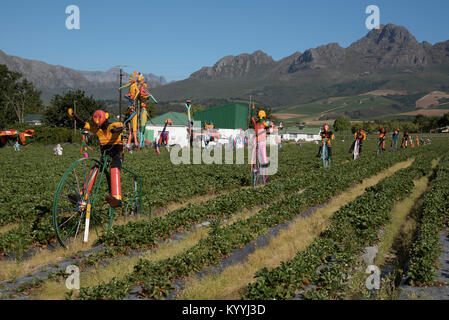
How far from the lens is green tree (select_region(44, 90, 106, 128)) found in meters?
69.1

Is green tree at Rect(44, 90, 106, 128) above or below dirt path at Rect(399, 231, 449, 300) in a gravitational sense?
above

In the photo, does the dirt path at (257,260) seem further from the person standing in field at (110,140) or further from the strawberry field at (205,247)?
the person standing in field at (110,140)

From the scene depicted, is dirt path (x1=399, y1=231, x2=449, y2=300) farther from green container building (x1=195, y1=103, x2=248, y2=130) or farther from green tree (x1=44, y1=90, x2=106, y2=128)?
green tree (x1=44, y1=90, x2=106, y2=128)

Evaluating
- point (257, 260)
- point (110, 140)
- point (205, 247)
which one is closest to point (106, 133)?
point (110, 140)

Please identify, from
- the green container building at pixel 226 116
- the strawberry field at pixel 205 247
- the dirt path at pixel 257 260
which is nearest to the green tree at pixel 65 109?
the green container building at pixel 226 116

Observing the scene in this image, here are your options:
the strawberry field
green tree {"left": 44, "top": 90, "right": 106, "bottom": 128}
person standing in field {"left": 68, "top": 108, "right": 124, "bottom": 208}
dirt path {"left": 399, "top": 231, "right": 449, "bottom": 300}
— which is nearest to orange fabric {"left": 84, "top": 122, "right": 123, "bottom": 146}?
person standing in field {"left": 68, "top": 108, "right": 124, "bottom": 208}

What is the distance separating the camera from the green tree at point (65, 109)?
69.1m

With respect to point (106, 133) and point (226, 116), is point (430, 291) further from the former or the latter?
point (226, 116)

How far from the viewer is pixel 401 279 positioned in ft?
18.7

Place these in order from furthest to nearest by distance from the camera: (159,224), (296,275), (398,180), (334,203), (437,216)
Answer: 1. (398,180)
2. (334,203)
3. (437,216)
4. (159,224)
5. (296,275)
